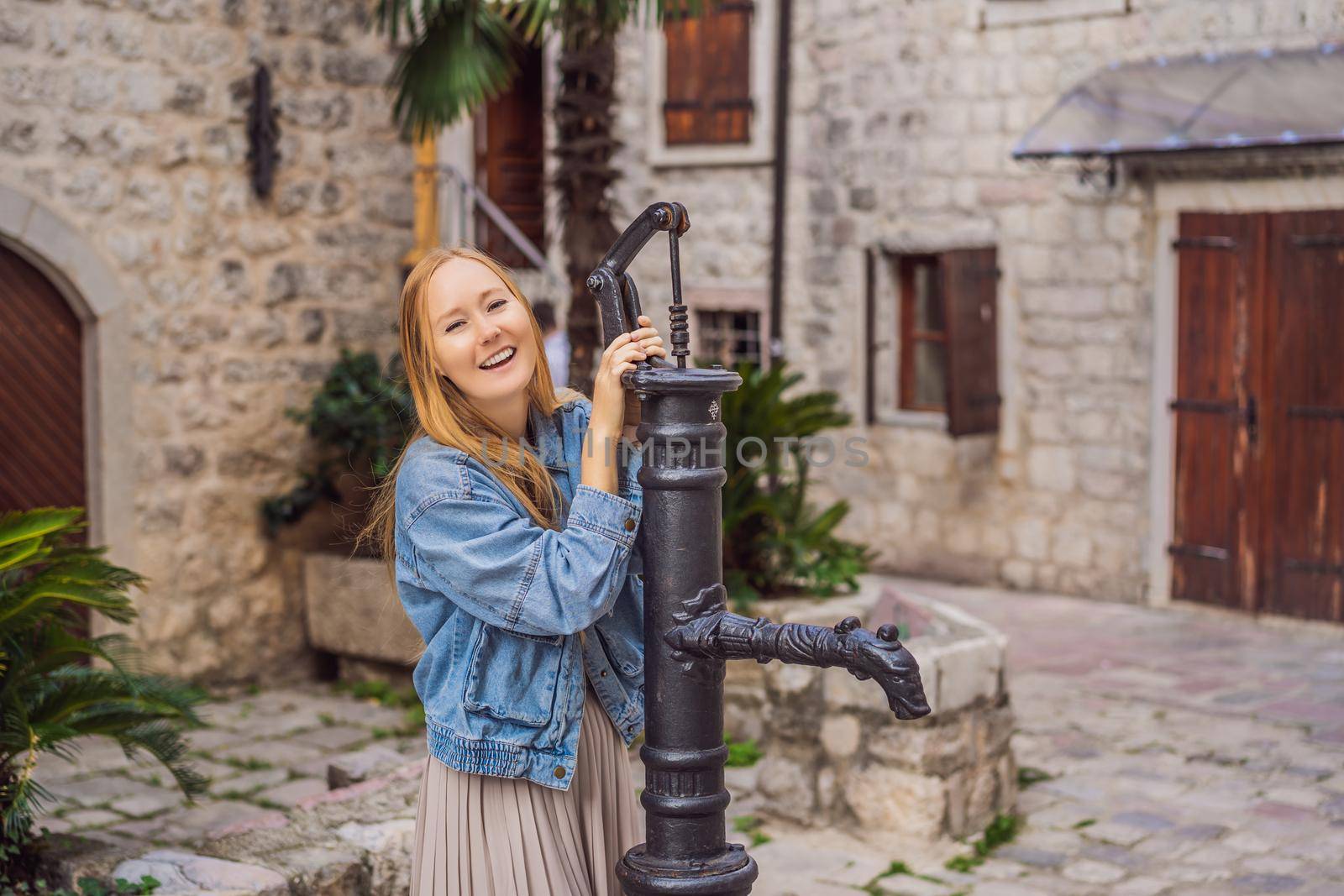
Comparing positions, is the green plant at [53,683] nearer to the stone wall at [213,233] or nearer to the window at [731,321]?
the stone wall at [213,233]

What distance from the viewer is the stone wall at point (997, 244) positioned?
28.3 ft

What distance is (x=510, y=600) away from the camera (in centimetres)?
217

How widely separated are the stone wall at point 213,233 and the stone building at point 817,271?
1 cm

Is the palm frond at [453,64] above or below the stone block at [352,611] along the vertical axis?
above

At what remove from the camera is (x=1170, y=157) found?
323 inches

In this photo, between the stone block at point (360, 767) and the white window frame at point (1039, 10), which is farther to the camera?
the white window frame at point (1039, 10)

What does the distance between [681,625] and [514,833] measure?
420 mm

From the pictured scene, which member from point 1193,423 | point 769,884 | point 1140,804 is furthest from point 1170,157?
point 769,884

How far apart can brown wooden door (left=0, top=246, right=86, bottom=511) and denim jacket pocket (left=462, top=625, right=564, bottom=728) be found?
437 centimetres

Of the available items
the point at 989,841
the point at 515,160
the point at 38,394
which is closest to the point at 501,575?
the point at 989,841

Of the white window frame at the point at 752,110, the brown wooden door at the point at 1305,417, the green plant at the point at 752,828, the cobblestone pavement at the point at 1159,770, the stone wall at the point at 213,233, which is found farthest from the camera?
the white window frame at the point at 752,110

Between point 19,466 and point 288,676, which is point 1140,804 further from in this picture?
point 19,466

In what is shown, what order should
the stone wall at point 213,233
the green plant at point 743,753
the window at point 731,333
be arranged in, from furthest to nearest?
1. the window at point 731,333
2. the stone wall at point 213,233
3. the green plant at point 743,753

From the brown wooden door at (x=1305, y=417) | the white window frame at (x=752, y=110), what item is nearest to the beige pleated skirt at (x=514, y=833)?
the brown wooden door at (x=1305, y=417)
